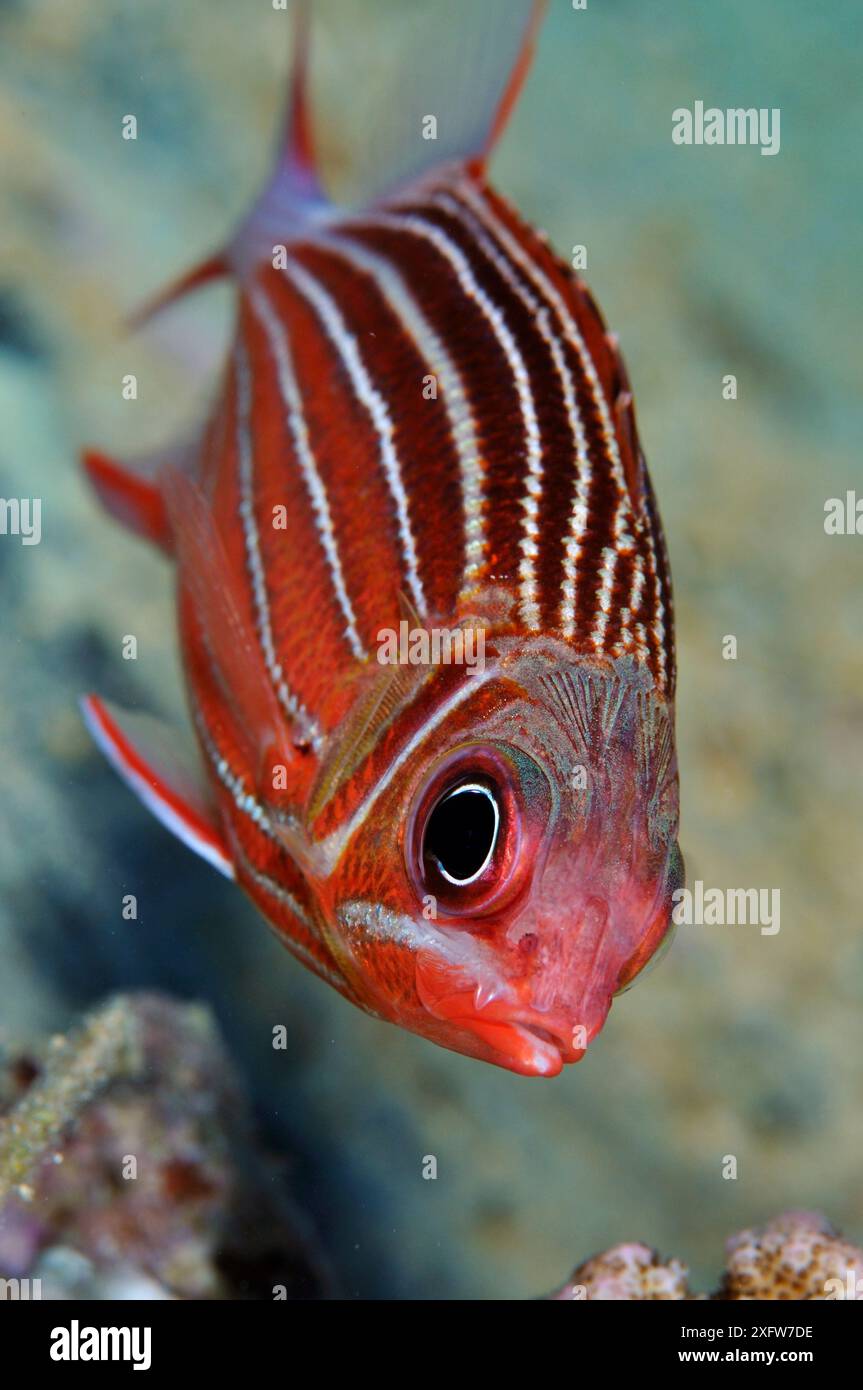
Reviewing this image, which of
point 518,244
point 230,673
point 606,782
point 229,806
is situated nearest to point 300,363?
point 518,244

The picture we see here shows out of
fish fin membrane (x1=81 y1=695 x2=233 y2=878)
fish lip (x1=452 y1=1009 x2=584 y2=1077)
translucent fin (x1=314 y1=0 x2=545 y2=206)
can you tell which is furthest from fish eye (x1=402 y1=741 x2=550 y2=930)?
translucent fin (x1=314 y1=0 x2=545 y2=206)

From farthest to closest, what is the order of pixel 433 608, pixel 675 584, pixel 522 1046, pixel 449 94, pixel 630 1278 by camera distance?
1. pixel 675 584
2. pixel 449 94
3. pixel 630 1278
4. pixel 433 608
5. pixel 522 1046

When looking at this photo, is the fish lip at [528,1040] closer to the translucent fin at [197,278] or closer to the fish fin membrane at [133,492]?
A: the fish fin membrane at [133,492]

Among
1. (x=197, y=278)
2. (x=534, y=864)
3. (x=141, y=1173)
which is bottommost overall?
(x=141, y=1173)

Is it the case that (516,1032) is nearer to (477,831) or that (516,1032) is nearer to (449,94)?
(477,831)

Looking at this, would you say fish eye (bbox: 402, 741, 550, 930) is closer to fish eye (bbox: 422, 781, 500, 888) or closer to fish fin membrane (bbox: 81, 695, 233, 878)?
fish eye (bbox: 422, 781, 500, 888)

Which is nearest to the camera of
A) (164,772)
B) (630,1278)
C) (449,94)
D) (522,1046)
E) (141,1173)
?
(522,1046)

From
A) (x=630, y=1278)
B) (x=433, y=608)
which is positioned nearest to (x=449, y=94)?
(x=433, y=608)
